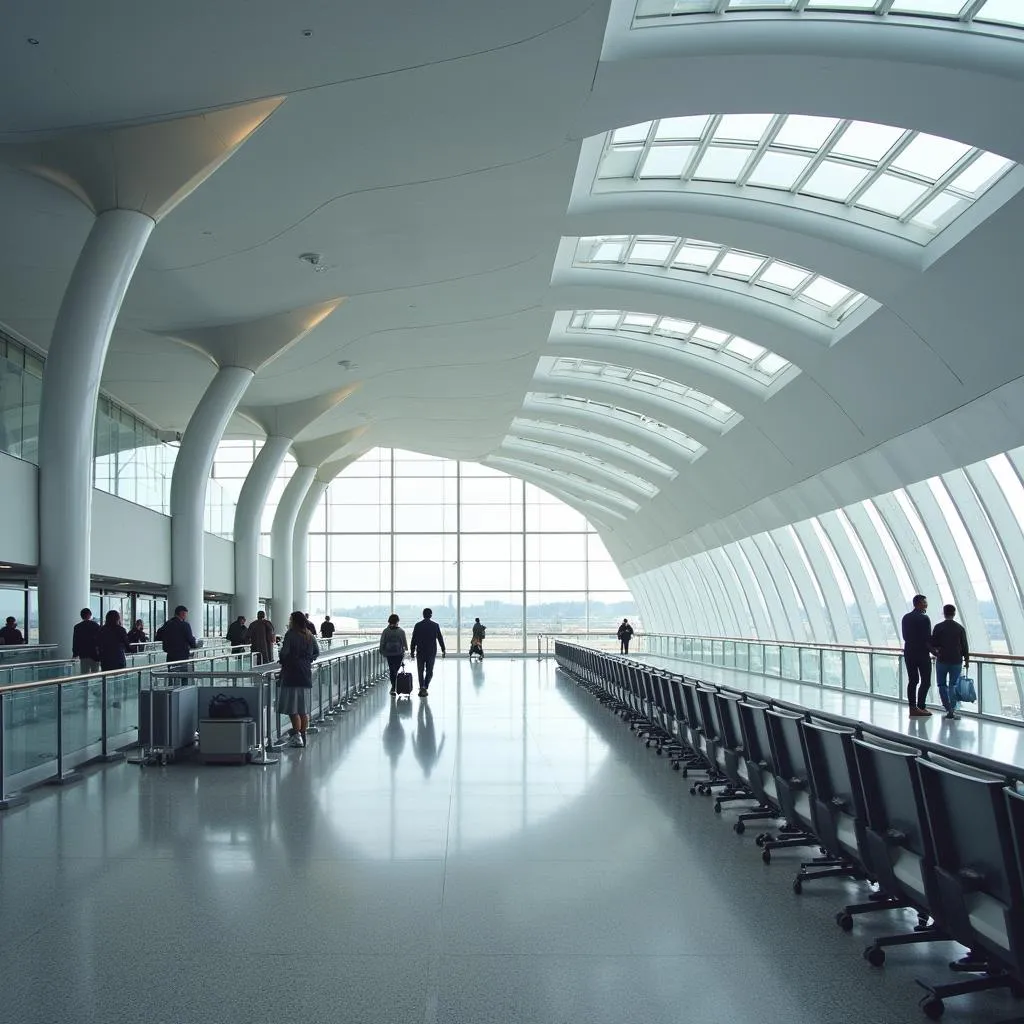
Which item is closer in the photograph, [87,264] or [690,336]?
[87,264]

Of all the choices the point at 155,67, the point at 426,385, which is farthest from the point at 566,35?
the point at 426,385

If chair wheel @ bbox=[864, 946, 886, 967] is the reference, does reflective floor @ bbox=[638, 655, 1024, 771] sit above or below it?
below

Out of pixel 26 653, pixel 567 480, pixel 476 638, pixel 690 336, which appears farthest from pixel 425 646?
pixel 567 480

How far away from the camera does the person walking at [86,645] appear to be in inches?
523

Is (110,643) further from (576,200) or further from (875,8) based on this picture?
(875,8)

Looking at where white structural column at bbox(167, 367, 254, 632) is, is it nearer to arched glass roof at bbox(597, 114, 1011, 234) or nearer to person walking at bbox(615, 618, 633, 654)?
arched glass roof at bbox(597, 114, 1011, 234)

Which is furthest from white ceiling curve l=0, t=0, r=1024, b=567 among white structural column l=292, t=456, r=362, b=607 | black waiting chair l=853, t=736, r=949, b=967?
white structural column l=292, t=456, r=362, b=607

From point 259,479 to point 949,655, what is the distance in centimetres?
1947

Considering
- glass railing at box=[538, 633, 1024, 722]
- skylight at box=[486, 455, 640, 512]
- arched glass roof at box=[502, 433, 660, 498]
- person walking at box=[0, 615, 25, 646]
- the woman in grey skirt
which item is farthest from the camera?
skylight at box=[486, 455, 640, 512]

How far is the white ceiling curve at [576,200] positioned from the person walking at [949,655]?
348cm

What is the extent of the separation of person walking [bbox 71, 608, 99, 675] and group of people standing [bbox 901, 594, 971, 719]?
31.9 feet

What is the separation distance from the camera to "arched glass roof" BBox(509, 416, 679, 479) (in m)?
36.8

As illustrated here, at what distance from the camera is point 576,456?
138 ft

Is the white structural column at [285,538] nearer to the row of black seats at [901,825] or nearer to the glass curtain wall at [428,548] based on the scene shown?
the glass curtain wall at [428,548]
